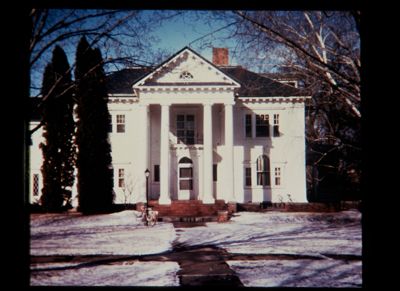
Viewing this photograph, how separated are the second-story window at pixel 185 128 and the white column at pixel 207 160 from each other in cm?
259

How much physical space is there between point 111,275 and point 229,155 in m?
16.7

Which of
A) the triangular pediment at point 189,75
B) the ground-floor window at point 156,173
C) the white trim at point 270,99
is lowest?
the ground-floor window at point 156,173

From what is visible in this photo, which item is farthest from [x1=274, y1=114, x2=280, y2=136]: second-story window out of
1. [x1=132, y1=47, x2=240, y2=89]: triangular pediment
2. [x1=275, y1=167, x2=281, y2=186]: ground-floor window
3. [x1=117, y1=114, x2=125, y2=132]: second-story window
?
[x1=117, y1=114, x2=125, y2=132]: second-story window

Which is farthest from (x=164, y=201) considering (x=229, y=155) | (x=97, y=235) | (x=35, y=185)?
(x=35, y=185)

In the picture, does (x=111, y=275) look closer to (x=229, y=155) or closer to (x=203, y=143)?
(x=229, y=155)

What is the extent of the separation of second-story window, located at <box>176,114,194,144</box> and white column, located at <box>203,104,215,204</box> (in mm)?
2588

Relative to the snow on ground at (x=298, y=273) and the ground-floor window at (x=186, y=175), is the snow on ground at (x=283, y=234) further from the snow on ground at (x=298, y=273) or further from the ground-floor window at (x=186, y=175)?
the ground-floor window at (x=186, y=175)

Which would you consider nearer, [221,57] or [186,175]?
[186,175]

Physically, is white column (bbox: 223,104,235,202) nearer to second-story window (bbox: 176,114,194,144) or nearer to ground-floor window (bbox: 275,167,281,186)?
second-story window (bbox: 176,114,194,144)

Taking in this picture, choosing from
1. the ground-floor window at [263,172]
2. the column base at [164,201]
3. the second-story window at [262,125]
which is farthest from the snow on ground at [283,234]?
the second-story window at [262,125]

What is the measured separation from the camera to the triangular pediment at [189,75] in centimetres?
2497

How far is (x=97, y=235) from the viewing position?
15.5 m

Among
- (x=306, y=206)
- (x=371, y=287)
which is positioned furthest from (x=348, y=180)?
(x=371, y=287)

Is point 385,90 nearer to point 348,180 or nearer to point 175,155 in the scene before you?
point 175,155
